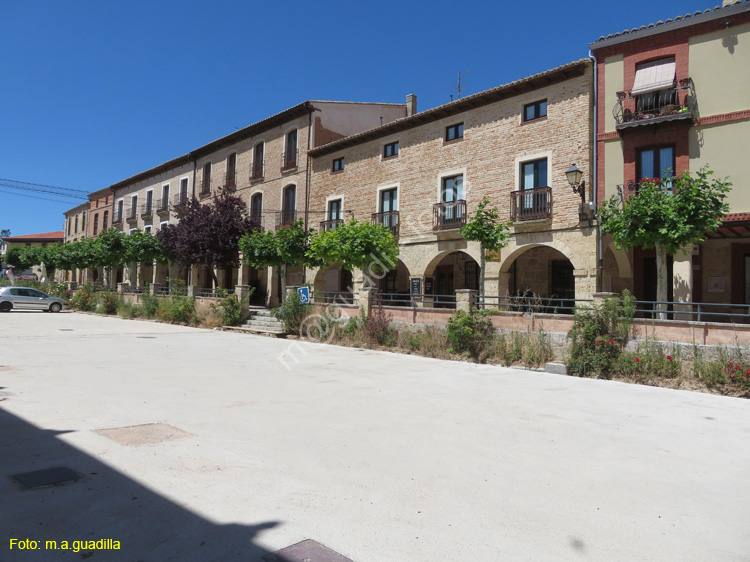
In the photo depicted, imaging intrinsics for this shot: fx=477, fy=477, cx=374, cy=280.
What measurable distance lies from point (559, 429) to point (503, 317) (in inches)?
264

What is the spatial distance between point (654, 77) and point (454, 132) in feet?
21.1

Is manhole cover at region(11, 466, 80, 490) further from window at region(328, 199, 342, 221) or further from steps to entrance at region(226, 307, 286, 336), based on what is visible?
window at region(328, 199, 342, 221)

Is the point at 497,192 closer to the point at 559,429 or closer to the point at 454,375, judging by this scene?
the point at 454,375

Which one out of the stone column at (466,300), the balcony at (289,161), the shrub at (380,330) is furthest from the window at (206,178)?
the stone column at (466,300)

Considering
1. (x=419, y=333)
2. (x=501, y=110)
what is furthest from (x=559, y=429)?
(x=501, y=110)

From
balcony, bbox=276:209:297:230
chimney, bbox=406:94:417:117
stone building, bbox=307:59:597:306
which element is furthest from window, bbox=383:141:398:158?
balcony, bbox=276:209:297:230

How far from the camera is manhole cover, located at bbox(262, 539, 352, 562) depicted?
7.99 feet

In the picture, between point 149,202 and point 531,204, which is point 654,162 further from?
A: point 149,202

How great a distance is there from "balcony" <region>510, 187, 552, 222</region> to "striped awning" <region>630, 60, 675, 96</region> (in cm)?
347

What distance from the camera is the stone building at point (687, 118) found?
1191 centimetres

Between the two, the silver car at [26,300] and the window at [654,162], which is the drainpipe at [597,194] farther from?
the silver car at [26,300]

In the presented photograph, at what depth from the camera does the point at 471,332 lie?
1185 centimetres

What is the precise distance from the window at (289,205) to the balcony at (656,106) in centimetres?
1467

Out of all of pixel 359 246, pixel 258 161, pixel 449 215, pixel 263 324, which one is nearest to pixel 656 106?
pixel 449 215
